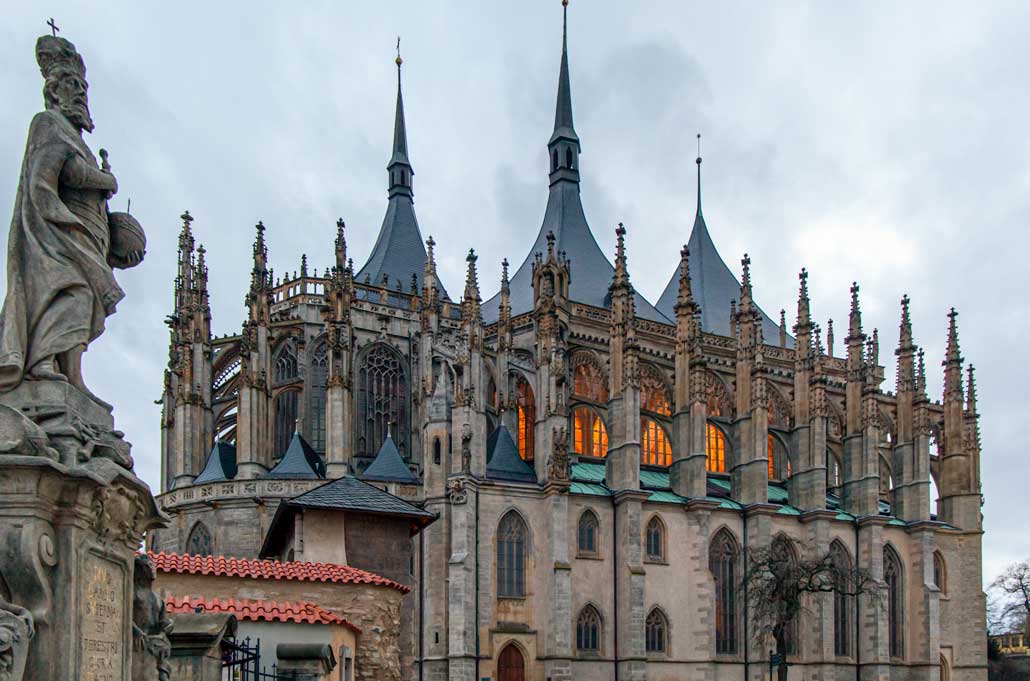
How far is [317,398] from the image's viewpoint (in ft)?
157

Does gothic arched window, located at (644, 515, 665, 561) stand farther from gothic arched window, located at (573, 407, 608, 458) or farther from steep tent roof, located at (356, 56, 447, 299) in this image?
steep tent roof, located at (356, 56, 447, 299)

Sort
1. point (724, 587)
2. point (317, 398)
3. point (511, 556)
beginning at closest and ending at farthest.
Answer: point (511, 556), point (724, 587), point (317, 398)

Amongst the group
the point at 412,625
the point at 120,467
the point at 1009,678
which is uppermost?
the point at 120,467

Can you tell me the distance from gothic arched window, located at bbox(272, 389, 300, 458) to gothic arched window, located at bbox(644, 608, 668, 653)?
16.4 meters

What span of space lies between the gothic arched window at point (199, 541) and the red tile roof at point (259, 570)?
2298 centimetres

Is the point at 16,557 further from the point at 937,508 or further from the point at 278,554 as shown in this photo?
the point at 937,508

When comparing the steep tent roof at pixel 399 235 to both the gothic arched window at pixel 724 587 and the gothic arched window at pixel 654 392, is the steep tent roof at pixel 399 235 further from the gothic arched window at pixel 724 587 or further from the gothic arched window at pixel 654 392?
the gothic arched window at pixel 724 587

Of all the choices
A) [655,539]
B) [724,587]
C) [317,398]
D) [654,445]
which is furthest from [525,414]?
[724,587]

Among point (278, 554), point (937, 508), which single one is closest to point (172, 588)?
point (278, 554)

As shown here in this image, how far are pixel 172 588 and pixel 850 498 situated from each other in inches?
1549

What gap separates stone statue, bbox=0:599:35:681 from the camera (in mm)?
5578

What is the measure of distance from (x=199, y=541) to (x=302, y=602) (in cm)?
2511

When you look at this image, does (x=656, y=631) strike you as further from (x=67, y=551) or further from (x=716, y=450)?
(x=67, y=551)

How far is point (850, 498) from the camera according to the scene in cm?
5081
